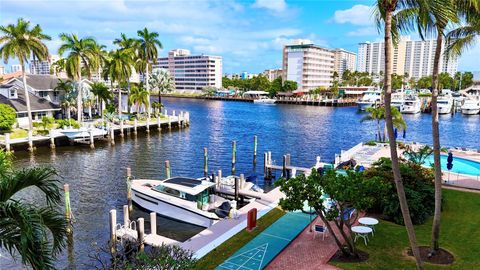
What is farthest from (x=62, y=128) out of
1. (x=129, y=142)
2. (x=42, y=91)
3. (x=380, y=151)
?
(x=380, y=151)

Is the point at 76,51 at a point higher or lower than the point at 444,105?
higher

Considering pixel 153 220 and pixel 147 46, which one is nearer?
pixel 153 220

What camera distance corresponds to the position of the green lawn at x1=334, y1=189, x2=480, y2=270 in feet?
51.6

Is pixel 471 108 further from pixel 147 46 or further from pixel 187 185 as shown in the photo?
pixel 187 185

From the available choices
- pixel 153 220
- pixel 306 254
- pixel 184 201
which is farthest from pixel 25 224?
pixel 184 201

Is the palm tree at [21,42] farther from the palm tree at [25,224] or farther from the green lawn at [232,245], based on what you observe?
the palm tree at [25,224]

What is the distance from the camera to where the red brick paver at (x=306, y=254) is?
1590 cm

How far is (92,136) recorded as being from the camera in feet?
163

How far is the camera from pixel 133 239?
19.8 m

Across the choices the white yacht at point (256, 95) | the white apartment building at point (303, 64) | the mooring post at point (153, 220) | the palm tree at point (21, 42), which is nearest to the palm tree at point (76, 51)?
the palm tree at point (21, 42)

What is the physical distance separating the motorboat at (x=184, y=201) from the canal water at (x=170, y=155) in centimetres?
73

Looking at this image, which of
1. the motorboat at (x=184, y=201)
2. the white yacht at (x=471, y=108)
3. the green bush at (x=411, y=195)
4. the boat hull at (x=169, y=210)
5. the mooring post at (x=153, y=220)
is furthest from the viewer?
the white yacht at (x=471, y=108)

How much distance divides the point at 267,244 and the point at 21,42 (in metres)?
45.5

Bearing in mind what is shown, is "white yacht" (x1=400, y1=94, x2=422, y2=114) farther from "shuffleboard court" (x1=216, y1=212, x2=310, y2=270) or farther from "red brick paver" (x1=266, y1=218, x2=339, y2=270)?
"red brick paver" (x1=266, y1=218, x2=339, y2=270)
